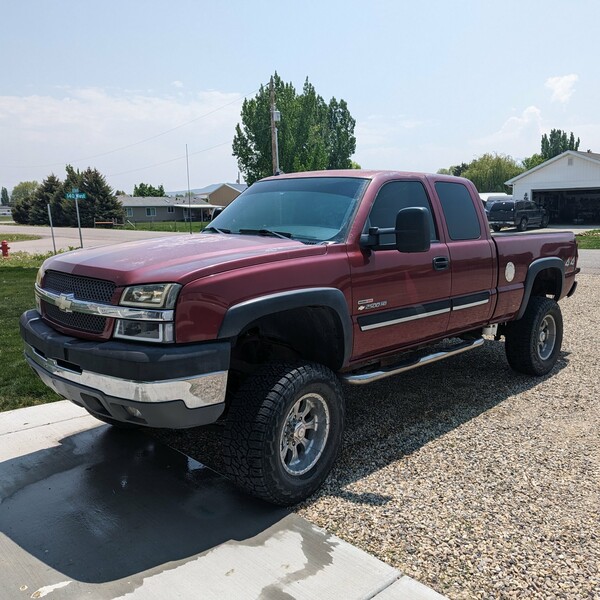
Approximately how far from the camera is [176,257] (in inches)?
128

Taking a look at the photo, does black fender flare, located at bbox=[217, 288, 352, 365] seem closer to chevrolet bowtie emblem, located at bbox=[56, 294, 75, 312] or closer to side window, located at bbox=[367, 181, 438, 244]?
side window, located at bbox=[367, 181, 438, 244]

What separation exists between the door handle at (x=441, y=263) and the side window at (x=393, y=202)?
20 cm

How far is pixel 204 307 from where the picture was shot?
2988 millimetres

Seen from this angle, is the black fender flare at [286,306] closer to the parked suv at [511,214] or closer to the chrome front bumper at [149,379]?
the chrome front bumper at [149,379]

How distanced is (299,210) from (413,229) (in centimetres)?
92

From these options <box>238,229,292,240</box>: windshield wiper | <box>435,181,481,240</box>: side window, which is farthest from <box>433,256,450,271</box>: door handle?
<box>238,229,292,240</box>: windshield wiper

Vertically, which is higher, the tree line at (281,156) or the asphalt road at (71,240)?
the tree line at (281,156)

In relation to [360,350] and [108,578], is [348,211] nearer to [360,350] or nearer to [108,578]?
[360,350]

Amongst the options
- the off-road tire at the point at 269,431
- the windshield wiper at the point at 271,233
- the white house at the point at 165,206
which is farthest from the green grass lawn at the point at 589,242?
the white house at the point at 165,206

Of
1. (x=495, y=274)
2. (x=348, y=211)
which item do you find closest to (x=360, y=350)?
(x=348, y=211)

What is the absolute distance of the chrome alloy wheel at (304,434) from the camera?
3473 mm

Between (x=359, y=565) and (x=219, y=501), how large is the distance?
1.01 meters

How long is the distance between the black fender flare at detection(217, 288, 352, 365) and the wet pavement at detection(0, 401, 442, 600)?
1.09 metres

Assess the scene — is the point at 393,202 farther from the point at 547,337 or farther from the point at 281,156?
the point at 281,156
